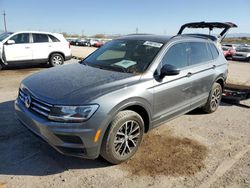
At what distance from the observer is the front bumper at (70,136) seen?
2.92 meters

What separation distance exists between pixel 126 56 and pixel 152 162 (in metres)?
1.79

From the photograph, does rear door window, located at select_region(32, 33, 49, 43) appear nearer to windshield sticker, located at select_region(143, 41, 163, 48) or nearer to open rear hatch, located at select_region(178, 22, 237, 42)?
open rear hatch, located at select_region(178, 22, 237, 42)

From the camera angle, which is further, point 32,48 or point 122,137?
point 32,48

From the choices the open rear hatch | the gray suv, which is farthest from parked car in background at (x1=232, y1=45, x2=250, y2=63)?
the gray suv

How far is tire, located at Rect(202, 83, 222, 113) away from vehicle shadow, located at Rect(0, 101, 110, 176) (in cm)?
290

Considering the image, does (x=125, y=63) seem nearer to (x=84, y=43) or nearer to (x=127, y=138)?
(x=127, y=138)

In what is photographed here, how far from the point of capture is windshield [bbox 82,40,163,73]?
12.8ft

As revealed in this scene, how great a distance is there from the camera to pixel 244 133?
15.5ft

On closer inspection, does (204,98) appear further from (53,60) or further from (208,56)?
(53,60)

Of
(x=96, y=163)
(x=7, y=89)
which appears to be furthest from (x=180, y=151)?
(x=7, y=89)

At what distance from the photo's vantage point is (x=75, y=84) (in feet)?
11.0

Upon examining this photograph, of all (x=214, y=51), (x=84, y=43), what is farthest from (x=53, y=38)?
(x=84, y=43)

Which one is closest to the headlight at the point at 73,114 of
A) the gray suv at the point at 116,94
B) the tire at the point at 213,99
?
the gray suv at the point at 116,94

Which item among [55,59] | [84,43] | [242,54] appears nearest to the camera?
[55,59]
